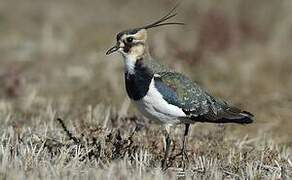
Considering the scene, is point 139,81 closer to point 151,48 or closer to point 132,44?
point 132,44

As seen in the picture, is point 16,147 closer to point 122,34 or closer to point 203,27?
point 122,34

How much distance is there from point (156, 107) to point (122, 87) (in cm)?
496

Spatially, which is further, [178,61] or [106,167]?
[178,61]

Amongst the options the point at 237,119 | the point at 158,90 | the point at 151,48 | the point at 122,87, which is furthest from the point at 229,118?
the point at 151,48

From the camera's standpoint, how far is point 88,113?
8.12 m

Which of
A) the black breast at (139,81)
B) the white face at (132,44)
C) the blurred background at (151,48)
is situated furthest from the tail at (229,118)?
the blurred background at (151,48)

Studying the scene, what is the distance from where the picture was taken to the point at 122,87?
10.7 metres

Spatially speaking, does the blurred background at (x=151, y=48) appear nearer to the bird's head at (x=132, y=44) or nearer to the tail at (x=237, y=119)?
the tail at (x=237, y=119)

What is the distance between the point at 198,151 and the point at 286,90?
15.3 ft

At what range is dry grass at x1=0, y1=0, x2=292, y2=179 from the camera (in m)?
5.86

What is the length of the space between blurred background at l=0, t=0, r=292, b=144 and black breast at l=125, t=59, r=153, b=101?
8.14 ft

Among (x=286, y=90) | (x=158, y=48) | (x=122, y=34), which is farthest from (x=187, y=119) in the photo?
(x=158, y=48)

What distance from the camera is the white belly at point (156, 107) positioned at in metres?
5.73

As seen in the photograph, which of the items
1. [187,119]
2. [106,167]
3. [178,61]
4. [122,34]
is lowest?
[106,167]
